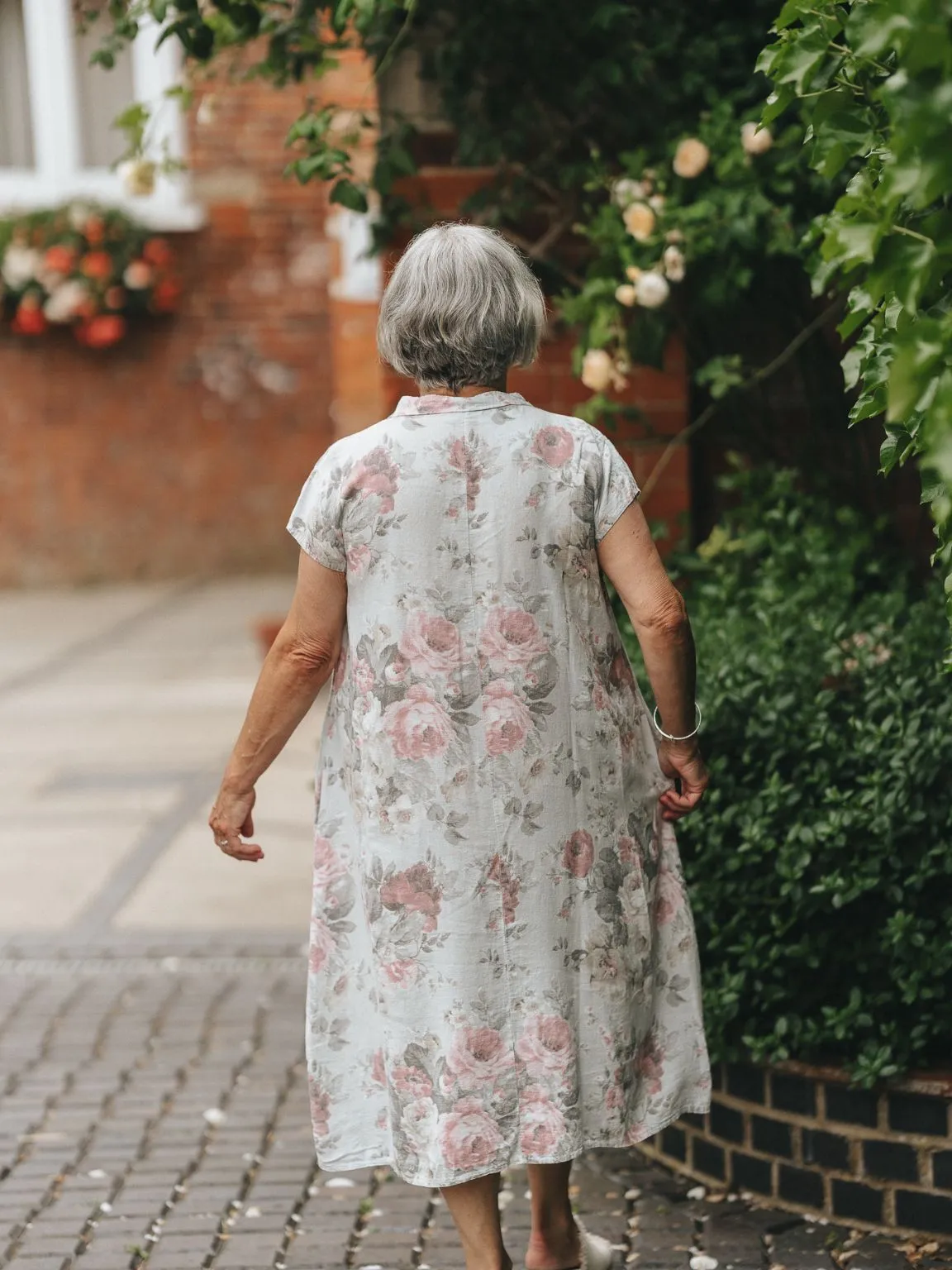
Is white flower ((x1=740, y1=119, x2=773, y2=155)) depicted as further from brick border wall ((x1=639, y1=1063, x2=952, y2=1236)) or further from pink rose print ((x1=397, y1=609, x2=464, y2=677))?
brick border wall ((x1=639, y1=1063, x2=952, y2=1236))

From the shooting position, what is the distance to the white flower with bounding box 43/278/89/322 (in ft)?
36.7

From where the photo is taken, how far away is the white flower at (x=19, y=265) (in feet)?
36.4

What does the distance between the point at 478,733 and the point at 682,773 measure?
0.40 m

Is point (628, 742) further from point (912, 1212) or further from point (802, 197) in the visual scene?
point (802, 197)

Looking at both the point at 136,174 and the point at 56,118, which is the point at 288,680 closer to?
the point at 136,174

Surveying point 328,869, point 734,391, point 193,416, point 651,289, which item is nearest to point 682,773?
point 328,869

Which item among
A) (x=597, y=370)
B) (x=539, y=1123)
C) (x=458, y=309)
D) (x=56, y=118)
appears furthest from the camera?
(x=56, y=118)

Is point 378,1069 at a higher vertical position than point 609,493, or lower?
lower

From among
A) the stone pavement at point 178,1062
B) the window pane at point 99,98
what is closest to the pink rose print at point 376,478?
the stone pavement at point 178,1062

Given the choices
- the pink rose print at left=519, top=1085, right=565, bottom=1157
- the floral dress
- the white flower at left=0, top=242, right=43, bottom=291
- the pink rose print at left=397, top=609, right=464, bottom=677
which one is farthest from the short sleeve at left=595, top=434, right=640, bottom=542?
the white flower at left=0, top=242, right=43, bottom=291

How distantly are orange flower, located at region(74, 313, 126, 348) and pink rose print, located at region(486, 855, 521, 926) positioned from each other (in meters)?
9.30

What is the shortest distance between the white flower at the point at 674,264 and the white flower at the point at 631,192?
16cm

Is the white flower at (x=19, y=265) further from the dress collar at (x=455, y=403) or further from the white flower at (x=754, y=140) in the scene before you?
the dress collar at (x=455, y=403)

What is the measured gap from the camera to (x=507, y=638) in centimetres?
254
